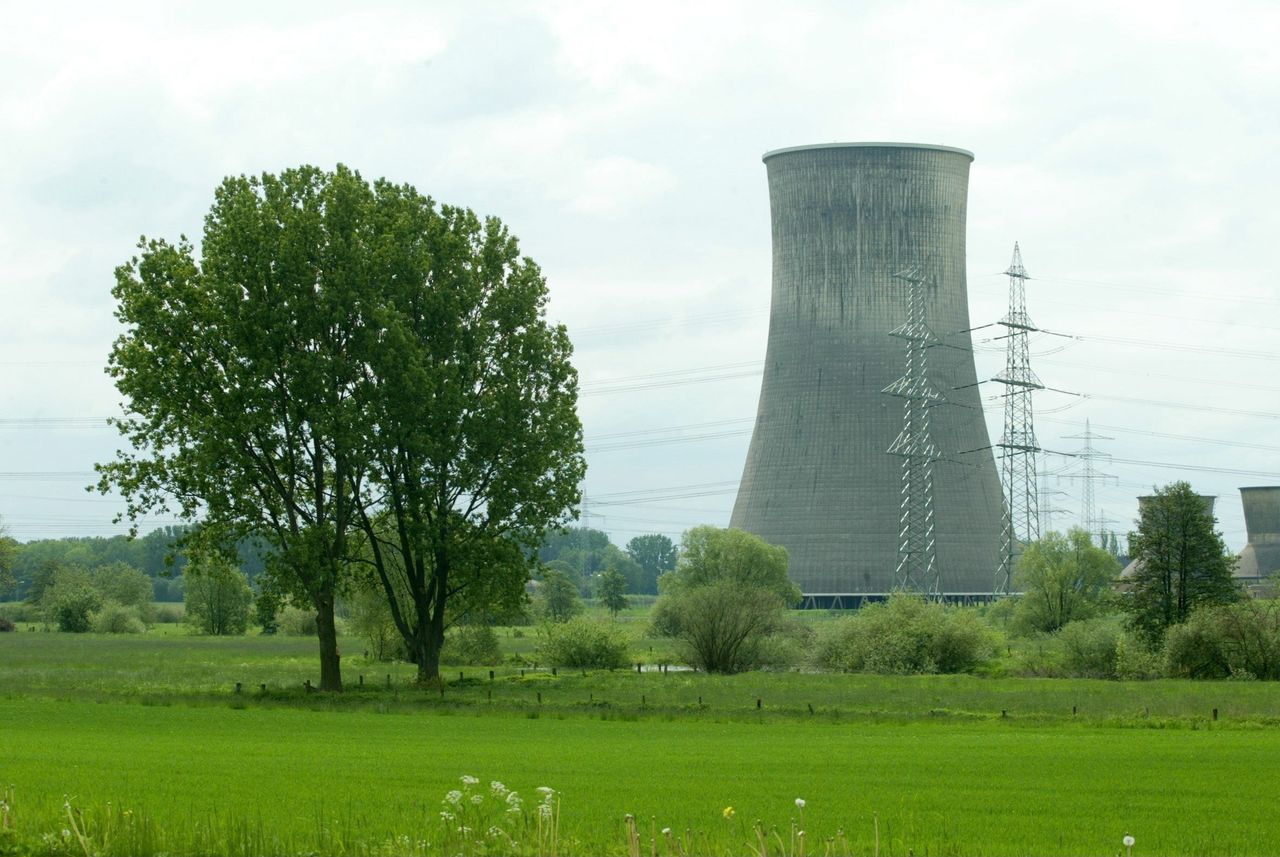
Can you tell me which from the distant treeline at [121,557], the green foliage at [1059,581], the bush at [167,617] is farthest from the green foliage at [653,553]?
the green foliage at [1059,581]

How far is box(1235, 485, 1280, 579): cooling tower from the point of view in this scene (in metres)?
71.4

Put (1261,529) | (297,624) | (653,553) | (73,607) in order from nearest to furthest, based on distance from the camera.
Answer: (297,624), (73,607), (1261,529), (653,553)

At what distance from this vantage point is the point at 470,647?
41500 millimetres

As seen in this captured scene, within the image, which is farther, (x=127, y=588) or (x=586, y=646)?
(x=127, y=588)

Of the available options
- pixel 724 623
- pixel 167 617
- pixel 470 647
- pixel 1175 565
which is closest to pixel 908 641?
pixel 724 623

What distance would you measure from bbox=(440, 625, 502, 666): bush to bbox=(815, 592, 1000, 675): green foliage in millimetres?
8911

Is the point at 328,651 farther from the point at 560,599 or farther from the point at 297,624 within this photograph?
the point at 560,599

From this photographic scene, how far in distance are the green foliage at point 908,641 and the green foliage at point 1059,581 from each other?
8.61 metres

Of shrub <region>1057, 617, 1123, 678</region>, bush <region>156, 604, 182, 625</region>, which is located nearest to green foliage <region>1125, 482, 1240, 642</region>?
shrub <region>1057, 617, 1123, 678</region>

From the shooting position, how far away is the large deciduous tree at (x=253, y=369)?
2758 centimetres

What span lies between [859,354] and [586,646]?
1387 cm

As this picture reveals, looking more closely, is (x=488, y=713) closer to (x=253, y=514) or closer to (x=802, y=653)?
(x=253, y=514)

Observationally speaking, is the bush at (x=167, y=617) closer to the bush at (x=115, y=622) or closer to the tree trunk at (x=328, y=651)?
the bush at (x=115, y=622)

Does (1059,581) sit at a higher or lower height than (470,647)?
higher
